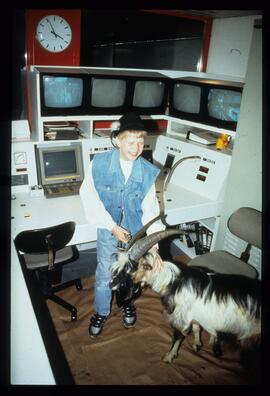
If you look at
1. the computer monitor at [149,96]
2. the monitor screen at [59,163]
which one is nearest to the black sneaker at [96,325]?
the monitor screen at [59,163]

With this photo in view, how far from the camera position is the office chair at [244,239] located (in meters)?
2.37

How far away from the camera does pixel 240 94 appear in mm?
2666

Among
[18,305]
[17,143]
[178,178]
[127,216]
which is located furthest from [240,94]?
[18,305]

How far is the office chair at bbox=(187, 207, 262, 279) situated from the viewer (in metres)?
2.37

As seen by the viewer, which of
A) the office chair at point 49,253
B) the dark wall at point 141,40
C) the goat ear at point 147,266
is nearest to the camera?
the goat ear at point 147,266

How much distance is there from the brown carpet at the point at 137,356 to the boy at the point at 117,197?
1.62 feet

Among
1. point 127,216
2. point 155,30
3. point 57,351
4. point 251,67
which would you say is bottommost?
point 57,351

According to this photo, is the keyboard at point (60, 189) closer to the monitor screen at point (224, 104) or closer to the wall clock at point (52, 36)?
the wall clock at point (52, 36)

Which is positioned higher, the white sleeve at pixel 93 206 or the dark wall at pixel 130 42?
the dark wall at pixel 130 42

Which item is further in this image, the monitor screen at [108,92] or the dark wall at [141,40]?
the dark wall at [141,40]

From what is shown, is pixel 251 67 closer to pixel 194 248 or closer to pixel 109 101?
pixel 109 101

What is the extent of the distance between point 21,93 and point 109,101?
1.37m

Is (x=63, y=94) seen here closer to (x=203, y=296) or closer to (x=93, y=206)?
(x=93, y=206)

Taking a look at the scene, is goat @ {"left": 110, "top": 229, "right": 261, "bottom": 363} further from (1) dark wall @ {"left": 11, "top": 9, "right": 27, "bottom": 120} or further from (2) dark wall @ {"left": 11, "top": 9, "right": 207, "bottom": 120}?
(2) dark wall @ {"left": 11, "top": 9, "right": 207, "bottom": 120}
